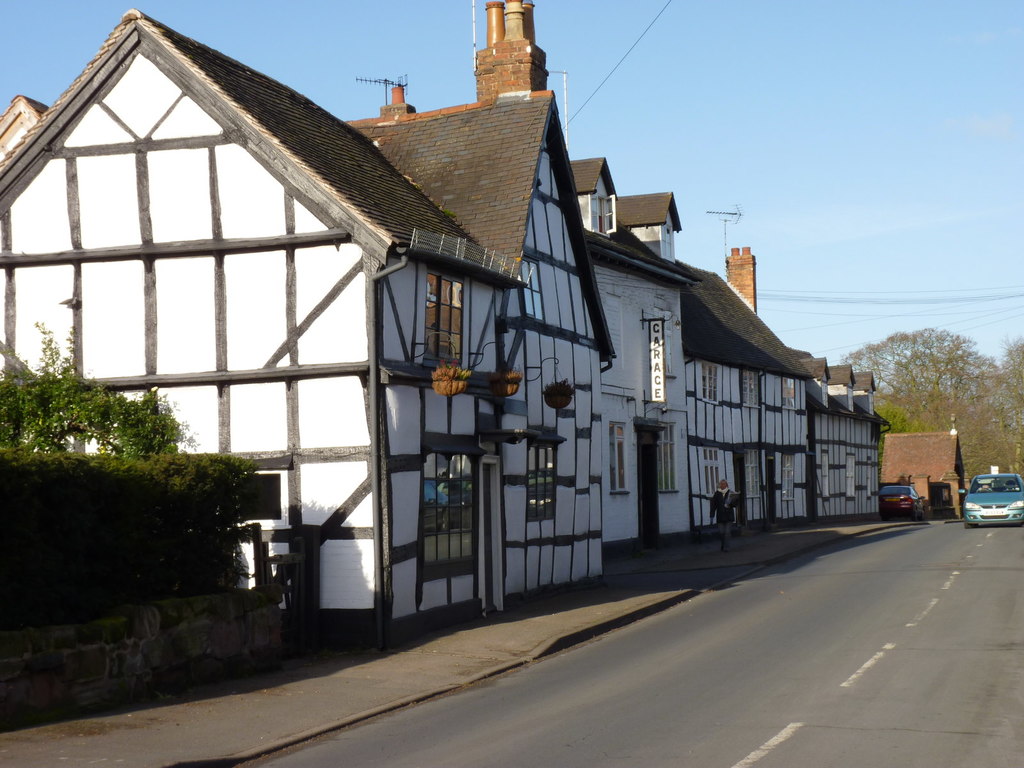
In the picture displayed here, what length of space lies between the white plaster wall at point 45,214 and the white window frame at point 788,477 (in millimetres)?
31892

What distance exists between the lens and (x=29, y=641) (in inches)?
379

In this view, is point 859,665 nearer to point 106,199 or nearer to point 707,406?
point 106,199

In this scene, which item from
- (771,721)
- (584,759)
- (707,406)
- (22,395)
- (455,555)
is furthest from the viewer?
(707,406)

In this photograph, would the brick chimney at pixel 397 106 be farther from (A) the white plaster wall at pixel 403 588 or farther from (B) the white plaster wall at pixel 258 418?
(A) the white plaster wall at pixel 403 588

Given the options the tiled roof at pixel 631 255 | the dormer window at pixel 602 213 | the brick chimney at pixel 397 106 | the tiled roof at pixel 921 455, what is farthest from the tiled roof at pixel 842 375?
the brick chimney at pixel 397 106

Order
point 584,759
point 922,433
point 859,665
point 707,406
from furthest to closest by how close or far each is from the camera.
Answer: point 922,433, point 707,406, point 859,665, point 584,759

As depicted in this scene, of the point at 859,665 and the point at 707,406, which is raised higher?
the point at 707,406

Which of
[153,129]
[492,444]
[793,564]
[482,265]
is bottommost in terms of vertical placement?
[793,564]

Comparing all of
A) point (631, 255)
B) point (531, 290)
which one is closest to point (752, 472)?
point (631, 255)

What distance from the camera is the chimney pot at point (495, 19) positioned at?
23.0 metres

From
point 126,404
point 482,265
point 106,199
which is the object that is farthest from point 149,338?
point 482,265

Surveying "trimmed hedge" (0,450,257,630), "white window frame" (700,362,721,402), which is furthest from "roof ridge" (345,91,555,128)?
"white window frame" (700,362,721,402)

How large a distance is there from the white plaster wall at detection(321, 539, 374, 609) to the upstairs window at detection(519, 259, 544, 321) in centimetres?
606

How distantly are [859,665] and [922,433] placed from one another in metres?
59.3
